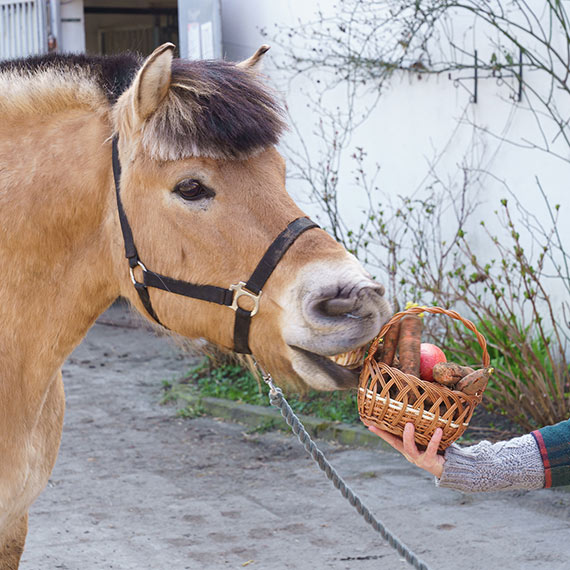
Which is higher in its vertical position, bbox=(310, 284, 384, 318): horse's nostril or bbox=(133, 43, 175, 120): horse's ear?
bbox=(133, 43, 175, 120): horse's ear

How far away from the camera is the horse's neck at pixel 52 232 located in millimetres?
2180

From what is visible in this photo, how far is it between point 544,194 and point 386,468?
77.6 inches

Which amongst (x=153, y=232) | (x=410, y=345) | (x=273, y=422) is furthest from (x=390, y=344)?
(x=273, y=422)

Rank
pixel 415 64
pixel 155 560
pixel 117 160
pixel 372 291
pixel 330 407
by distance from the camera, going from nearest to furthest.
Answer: pixel 372 291 → pixel 117 160 → pixel 155 560 → pixel 330 407 → pixel 415 64

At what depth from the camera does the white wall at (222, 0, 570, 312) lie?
568 centimetres

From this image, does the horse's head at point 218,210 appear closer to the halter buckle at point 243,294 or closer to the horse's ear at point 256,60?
the halter buckle at point 243,294

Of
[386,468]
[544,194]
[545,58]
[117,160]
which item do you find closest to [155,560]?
[386,468]

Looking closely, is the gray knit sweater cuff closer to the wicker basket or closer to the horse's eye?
the wicker basket

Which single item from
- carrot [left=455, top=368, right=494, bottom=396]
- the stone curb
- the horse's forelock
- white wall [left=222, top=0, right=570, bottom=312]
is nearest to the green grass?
the stone curb

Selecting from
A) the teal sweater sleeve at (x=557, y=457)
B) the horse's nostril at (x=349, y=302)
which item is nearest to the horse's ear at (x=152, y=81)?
the horse's nostril at (x=349, y=302)

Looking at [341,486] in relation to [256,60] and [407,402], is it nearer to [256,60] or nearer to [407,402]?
[407,402]

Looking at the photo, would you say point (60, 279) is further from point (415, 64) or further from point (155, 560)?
point (415, 64)

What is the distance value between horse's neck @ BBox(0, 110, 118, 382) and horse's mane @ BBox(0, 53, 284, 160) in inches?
3.0

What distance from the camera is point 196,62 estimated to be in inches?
86.2
